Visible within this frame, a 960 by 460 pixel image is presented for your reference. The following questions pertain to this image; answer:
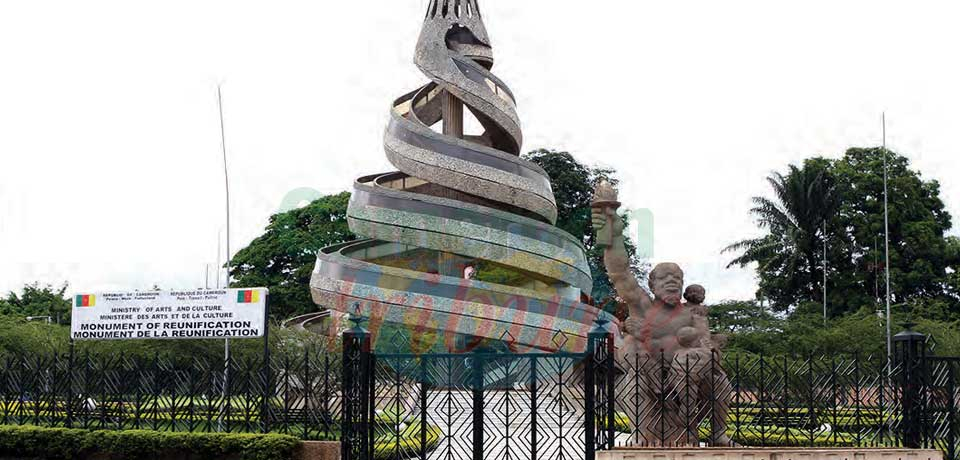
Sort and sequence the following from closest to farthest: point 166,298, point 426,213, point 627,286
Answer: point 627,286, point 166,298, point 426,213

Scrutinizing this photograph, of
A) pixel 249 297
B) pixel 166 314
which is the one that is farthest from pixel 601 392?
pixel 166 314

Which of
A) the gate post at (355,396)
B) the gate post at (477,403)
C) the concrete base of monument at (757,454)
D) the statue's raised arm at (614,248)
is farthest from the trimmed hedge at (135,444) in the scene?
the statue's raised arm at (614,248)

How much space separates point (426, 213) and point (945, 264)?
23190 millimetres

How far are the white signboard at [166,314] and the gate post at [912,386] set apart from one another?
8472 millimetres

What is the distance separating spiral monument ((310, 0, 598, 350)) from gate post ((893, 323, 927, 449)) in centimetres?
1617

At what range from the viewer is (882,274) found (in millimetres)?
43406

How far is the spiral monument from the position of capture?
2866cm

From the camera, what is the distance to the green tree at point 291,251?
4666 centimetres

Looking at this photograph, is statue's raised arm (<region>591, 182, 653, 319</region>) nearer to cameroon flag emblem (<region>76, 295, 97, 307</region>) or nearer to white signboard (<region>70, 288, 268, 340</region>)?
white signboard (<region>70, 288, 268, 340</region>)

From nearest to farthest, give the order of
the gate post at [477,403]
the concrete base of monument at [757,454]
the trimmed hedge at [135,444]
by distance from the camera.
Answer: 1. the concrete base of monument at [757,454]
2. the gate post at [477,403]
3. the trimmed hedge at [135,444]

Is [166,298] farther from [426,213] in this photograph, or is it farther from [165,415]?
[426,213]

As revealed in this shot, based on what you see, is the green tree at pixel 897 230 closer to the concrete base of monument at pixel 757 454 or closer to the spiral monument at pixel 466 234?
the spiral monument at pixel 466 234

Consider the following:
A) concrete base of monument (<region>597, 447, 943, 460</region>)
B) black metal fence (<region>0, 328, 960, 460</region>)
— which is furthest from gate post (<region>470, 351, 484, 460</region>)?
concrete base of monument (<region>597, 447, 943, 460</region>)

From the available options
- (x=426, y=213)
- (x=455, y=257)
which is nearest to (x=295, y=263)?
(x=455, y=257)
